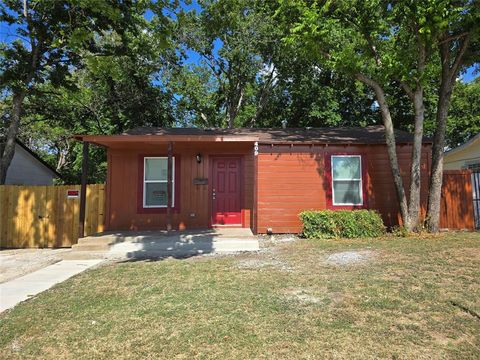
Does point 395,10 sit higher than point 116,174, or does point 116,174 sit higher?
point 395,10

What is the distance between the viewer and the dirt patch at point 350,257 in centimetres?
651

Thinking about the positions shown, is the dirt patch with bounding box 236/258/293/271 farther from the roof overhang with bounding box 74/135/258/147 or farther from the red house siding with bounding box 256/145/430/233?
the red house siding with bounding box 256/145/430/233

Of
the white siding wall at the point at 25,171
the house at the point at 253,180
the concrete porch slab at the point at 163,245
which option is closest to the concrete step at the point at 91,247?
the concrete porch slab at the point at 163,245

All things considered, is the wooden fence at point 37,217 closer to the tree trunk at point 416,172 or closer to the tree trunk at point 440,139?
the tree trunk at point 416,172

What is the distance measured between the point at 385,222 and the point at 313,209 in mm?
2166

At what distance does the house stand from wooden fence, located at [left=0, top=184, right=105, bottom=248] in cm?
119

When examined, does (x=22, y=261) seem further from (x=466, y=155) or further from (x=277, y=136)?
(x=466, y=155)

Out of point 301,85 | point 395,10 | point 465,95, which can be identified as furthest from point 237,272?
point 465,95

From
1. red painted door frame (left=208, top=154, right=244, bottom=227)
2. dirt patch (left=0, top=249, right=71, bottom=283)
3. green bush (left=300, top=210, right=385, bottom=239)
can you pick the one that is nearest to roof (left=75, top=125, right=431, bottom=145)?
red painted door frame (left=208, top=154, right=244, bottom=227)

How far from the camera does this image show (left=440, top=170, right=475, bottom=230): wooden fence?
1064 centimetres

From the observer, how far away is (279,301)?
15.0 feet

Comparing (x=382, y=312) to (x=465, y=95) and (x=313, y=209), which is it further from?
(x=465, y=95)

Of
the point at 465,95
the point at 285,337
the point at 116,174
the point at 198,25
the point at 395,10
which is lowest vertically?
the point at 285,337

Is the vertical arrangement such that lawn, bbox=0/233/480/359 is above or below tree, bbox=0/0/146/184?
below
